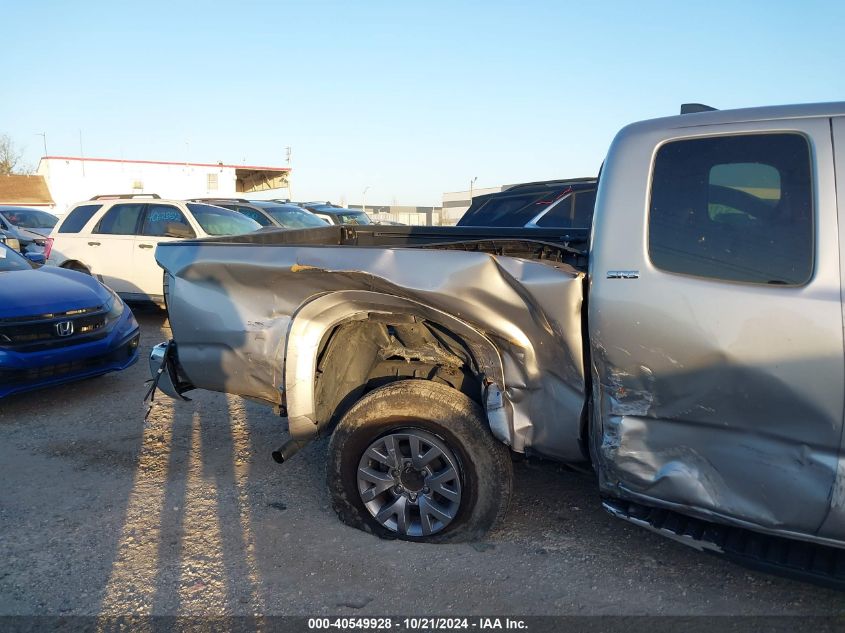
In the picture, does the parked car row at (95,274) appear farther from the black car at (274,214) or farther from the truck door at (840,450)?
the truck door at (840,450)

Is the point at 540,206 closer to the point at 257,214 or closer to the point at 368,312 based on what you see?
the point at 368,312

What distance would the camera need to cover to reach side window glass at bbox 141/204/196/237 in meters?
9.75

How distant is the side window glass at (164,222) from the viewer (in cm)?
975

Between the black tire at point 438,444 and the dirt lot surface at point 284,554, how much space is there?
0.14 metres

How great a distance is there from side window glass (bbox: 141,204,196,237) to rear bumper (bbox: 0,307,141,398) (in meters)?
3.28

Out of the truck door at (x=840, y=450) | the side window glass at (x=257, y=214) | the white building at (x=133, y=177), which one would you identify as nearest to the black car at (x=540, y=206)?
the truck door at (x=840, y=450)

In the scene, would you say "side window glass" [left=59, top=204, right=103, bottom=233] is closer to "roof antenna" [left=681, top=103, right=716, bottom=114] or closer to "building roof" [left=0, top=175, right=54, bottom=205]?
"roof antenna" [left=681, top=103, right=716, bottom=114]

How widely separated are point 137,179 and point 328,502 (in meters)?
32.4

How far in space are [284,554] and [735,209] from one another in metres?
2.74

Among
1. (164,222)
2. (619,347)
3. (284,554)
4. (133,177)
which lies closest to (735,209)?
(619,347)

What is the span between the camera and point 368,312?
358cm

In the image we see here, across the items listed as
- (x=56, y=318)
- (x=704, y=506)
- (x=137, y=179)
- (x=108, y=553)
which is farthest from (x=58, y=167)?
(x=704, y=506)

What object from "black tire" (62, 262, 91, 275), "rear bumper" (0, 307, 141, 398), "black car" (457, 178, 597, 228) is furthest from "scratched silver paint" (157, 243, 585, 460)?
"black tire" (62, 262, 91, 275)

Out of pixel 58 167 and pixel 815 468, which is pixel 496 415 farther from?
pixel 58 167
